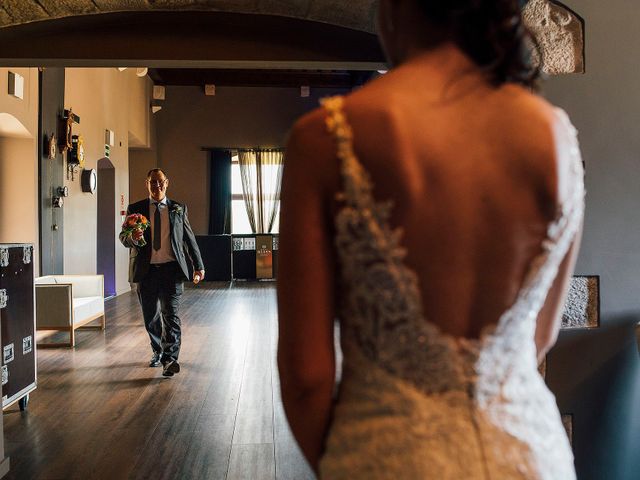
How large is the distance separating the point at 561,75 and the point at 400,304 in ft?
5.84

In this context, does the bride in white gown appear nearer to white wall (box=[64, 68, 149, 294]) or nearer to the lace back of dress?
the lace back of dress

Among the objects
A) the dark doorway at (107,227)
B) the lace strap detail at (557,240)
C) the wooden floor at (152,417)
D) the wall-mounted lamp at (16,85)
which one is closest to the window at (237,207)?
the dark doorway at (107,227)

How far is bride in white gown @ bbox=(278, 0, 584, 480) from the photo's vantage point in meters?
0.66

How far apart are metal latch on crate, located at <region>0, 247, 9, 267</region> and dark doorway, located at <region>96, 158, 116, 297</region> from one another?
6.53 m

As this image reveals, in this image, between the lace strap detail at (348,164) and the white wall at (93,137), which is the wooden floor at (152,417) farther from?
the white wall at (93,137)

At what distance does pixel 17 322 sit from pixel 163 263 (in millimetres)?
1102

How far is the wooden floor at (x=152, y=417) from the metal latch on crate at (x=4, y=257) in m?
0.89

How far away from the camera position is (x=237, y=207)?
12.8m

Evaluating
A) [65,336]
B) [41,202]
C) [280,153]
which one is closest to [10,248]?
[65,336]

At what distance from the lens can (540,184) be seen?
2.28 feet

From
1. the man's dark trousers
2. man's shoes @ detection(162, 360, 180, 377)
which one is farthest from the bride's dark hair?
man's shoes @ detection(162, 360, 180, 377)

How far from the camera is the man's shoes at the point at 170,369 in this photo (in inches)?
172

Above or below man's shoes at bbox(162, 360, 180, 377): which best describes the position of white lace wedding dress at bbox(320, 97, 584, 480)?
above

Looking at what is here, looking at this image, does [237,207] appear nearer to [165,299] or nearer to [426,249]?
[165,299]
